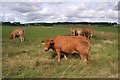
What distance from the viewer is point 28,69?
32.2 ft

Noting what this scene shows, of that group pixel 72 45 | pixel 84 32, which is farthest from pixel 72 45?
pixel 84 32

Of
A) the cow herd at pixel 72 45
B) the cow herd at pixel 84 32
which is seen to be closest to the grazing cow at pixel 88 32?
the cow herd at pixel 84 32

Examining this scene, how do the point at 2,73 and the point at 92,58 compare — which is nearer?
the point at 2,73

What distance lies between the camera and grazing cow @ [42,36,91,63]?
36.9ft

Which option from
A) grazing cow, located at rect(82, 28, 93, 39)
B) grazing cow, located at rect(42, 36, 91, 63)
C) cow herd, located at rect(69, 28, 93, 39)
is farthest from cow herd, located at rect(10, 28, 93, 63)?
cow herd, located at rect(69, 28, 93, 39)

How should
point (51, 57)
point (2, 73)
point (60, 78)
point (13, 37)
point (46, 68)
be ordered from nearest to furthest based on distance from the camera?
point (60, 78)
point (2, 73)
point (46, 68)
point (51, 57)
point (13, 37)

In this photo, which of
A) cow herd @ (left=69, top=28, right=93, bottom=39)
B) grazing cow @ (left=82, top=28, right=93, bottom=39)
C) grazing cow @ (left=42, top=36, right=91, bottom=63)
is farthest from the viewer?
cow herd @ (left=69, top=28, right=93, bottom=39)

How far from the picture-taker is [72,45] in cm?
1155

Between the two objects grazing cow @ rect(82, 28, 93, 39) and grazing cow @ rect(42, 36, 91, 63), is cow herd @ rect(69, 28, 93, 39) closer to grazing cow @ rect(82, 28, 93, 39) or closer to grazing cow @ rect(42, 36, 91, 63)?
grazing cow @ rect(82, 28, 93, 39)

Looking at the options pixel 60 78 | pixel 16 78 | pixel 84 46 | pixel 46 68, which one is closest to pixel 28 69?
pixel 46 68

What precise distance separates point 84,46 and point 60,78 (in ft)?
11.3

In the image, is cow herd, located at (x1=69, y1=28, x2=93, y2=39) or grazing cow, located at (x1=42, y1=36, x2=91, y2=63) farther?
cow herd, located at (x1=69, y1=28, x2=93, y2=39)

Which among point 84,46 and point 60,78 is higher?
point 84,46

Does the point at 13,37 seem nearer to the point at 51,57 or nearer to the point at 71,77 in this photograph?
the point at 51,57
